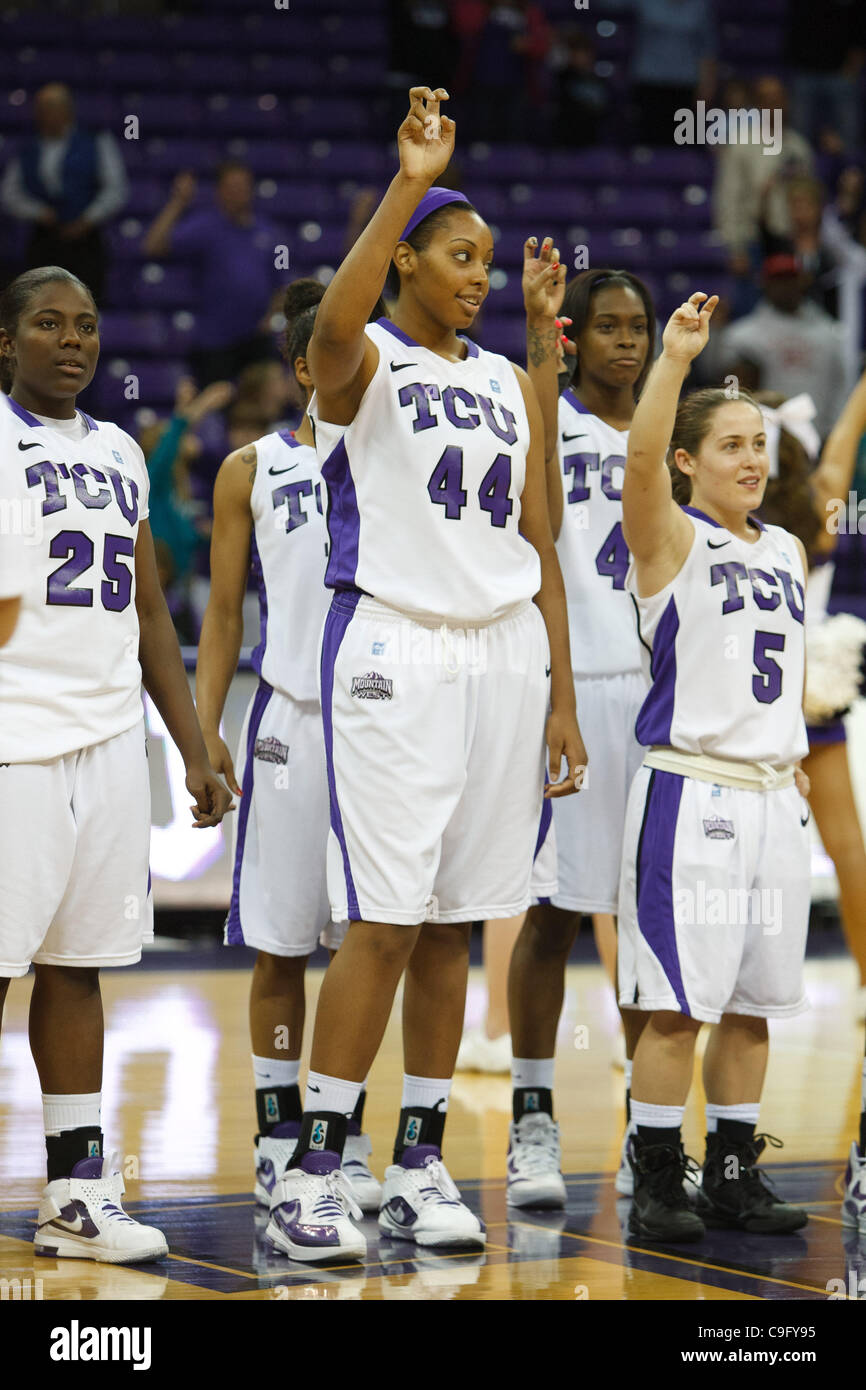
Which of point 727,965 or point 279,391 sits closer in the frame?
point 727,965

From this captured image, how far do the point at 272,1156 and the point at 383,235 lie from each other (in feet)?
6.33

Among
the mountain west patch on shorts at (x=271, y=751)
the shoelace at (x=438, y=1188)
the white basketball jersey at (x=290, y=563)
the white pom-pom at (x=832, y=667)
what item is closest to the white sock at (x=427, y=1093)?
the shoelace at (x=438, y=1188)

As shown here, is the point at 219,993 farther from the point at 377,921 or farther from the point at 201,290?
the point at 201,290

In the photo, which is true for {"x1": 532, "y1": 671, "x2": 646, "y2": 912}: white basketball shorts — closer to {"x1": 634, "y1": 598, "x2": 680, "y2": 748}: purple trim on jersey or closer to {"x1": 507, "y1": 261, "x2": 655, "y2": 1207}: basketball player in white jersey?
{"x1": 507, "y1": 261, "x2": 655, "y2": 1207}: basketball player in white jersey

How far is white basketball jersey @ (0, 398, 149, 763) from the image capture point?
11.6 feet

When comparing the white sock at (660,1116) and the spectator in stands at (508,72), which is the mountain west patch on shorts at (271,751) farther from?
the spectator in stands at (508,72)

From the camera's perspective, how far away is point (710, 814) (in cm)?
392

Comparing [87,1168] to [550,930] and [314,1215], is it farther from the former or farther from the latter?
[550,930]

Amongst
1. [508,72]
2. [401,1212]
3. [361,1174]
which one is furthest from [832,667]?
[508,72]

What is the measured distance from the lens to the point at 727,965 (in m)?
3.88

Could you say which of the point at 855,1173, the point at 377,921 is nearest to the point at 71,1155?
the point at 377,921

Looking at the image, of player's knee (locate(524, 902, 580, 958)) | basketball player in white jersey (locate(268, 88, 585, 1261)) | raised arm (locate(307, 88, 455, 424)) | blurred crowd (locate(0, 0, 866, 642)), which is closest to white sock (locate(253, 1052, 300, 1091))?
basketball player in white jersey (locate(268, 88, 585, 1261))

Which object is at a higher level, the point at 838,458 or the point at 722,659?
the point at 838,458

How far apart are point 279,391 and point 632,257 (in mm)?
3789
